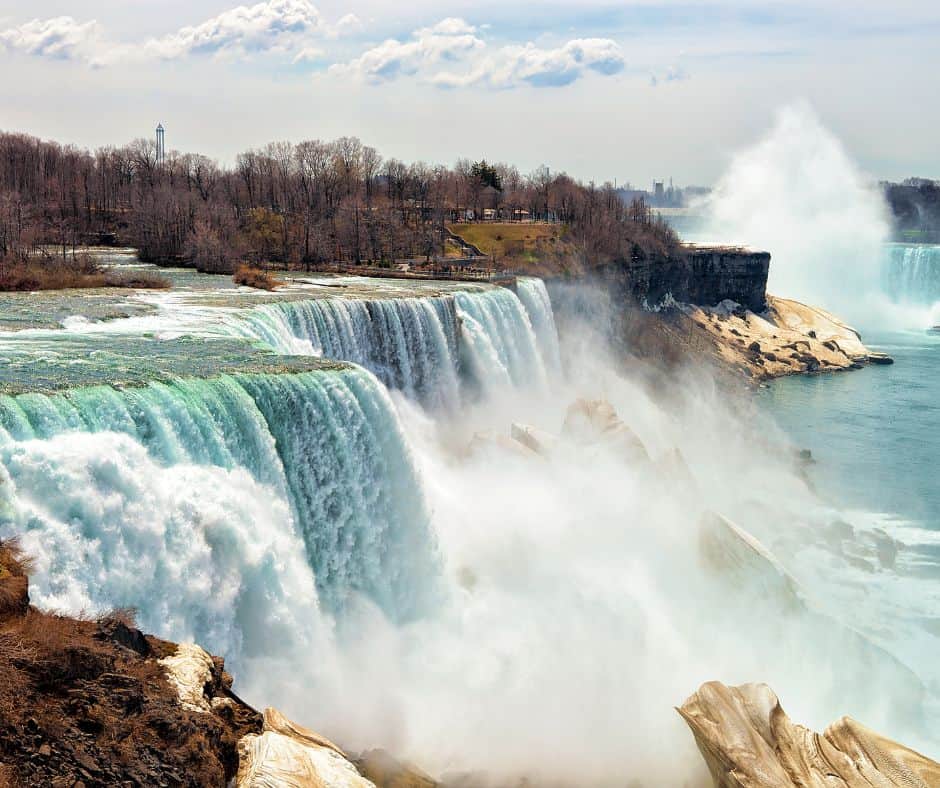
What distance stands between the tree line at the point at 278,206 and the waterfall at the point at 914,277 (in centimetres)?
2405

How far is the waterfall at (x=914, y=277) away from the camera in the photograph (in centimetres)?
8100

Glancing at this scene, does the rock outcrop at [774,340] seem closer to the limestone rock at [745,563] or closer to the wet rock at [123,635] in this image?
the limestone rock at [745,563]

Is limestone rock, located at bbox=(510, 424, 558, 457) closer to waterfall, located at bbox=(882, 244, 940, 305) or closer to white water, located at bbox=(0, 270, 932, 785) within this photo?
white water, located at bbox=(0, 270, 932, 785)

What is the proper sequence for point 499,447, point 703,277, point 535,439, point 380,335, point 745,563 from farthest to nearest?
point 703,277 → point 380,335 → point 535,439 → point 499,447 → point 745,563

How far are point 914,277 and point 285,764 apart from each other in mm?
82703

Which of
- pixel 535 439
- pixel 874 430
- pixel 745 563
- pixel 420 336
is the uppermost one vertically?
pixel 420 336

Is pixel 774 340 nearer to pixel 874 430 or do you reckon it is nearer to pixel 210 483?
pixel 874 430

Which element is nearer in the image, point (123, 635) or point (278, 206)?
point (123, 635)

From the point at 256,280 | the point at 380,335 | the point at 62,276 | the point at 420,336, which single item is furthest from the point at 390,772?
the point at 256,280

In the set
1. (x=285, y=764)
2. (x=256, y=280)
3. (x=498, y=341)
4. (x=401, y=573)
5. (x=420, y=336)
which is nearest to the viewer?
(x=285, y=764)

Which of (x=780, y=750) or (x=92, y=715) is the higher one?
(x=92, y=715)

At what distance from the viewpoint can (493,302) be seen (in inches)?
1346

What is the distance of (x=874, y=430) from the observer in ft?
131

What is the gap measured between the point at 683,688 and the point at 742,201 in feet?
315
